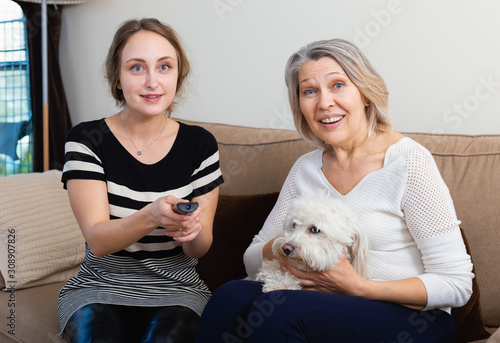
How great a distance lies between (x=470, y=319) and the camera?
158cm

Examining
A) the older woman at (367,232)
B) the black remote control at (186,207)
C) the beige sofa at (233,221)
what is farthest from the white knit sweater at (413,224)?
the black remote control at (186,207)

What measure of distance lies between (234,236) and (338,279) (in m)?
0.70

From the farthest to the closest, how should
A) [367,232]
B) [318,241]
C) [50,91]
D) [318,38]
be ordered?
[50,91] < [318,38] < [367,232] < [318,241]

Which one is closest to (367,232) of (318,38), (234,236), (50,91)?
(234,236)

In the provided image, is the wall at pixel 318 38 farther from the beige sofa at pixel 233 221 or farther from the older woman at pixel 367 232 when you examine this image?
the older woman at pixel 367 232

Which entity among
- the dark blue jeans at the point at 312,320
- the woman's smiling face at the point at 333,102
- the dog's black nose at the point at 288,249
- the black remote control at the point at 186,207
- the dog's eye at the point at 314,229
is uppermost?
the woman's smiling face at the point at 333,102

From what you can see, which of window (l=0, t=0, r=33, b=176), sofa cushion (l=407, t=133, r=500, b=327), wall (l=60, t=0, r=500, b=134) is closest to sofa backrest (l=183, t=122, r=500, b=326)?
sofa cushion (l=407, t=133, r=500, b=327)

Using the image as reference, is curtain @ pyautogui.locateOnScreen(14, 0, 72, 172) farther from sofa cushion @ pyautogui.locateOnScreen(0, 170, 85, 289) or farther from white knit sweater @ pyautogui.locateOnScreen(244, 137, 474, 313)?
white knit sweater @ pyautogui.locateOnScreen(244, 137, 474, 313)

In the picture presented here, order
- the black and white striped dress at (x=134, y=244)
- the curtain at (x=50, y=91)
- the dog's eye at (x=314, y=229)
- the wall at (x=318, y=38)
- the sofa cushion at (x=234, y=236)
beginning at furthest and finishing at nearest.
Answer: the curtain at (x=50, y=91), the wall at (x=318, y=38), the sofa cushion at (x=234, y=236), the black and white striped dress at (x=134, y=244), the dog's eye at (x=314, y=229)

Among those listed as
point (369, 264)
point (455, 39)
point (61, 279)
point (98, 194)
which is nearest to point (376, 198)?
point (369, 264)

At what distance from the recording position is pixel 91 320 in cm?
153

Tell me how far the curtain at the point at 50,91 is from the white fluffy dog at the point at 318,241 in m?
2.81

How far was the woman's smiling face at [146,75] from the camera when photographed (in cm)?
170

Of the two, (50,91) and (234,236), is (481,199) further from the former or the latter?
(50,91)
